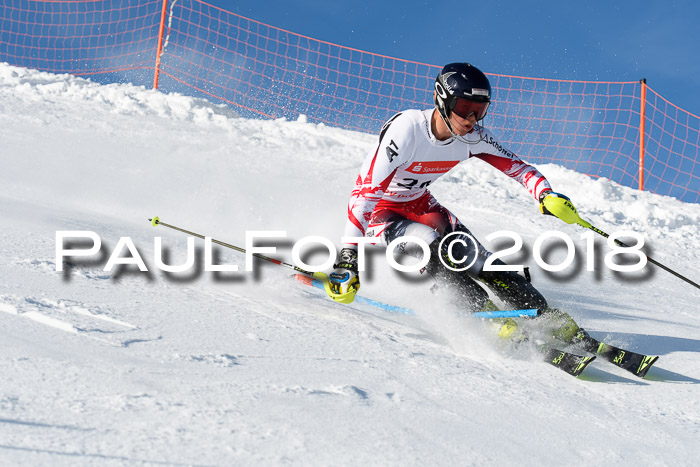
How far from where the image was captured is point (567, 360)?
315 cm

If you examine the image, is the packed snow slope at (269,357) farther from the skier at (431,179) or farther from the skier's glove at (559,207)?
the skier's glove at (559,207)

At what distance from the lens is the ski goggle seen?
3.35 m

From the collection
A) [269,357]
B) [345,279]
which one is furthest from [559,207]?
[269,357]

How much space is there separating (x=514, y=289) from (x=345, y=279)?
942 mm

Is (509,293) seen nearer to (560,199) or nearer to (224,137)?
(560,199)

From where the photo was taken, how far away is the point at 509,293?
3.59 m

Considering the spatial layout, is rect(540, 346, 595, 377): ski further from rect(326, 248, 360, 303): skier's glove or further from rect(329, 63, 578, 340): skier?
rect(326, 248, 360, 303): skier's glove

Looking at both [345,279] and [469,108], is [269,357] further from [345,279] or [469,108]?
[469,108]

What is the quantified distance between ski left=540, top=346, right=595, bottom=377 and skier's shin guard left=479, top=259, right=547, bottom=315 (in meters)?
0.33

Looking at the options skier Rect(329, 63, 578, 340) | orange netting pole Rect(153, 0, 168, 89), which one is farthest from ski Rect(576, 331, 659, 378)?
orange netting pole Rect(153, 0, 168, 89)

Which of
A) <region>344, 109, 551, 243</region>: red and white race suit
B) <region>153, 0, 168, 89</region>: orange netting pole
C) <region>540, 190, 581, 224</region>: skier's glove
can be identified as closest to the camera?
<region>344, 109, 551, 243</region>: red and white race suit

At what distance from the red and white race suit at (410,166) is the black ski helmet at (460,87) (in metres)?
0.20

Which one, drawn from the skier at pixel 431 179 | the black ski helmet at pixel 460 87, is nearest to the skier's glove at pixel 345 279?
the skier at pixel 431 179

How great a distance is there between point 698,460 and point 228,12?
1127 cm
